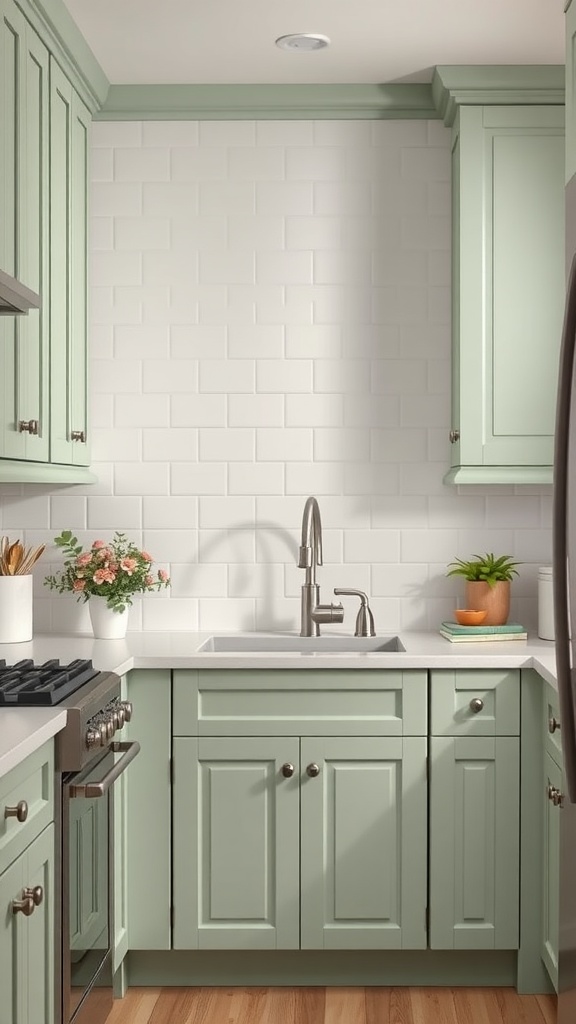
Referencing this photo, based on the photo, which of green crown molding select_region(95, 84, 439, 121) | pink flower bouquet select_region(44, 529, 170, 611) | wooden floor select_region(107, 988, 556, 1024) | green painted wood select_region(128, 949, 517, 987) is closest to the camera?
wooden floor select_region(107, 988, 556, 1024)

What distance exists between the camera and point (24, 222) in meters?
2.89

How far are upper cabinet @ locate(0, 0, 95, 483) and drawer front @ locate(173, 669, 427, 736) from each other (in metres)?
0.77

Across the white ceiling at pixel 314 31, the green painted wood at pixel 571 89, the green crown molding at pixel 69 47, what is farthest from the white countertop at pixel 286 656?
the white ceiling at pixel 314 31

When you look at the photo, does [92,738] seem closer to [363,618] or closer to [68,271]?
[363,618]

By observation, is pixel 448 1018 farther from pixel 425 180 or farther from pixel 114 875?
pixel 425 180

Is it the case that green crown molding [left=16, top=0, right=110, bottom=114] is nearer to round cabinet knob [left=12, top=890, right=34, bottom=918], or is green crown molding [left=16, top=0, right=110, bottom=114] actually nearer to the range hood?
the range hood

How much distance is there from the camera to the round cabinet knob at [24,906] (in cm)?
200

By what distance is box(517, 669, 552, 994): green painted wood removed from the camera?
315 cm

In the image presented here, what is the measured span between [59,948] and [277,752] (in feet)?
3.27

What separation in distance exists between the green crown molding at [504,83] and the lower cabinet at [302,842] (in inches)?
78.0

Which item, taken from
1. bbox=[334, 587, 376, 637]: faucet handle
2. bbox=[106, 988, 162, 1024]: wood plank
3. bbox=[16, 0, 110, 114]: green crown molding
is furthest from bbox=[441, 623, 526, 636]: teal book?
bbox=[16, 0, 110, 114]: green crown molding

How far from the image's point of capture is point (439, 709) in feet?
10.4

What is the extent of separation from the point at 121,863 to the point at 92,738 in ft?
2.85

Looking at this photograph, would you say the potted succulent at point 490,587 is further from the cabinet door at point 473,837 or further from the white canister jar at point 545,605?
the cabinet door at point 473,837
